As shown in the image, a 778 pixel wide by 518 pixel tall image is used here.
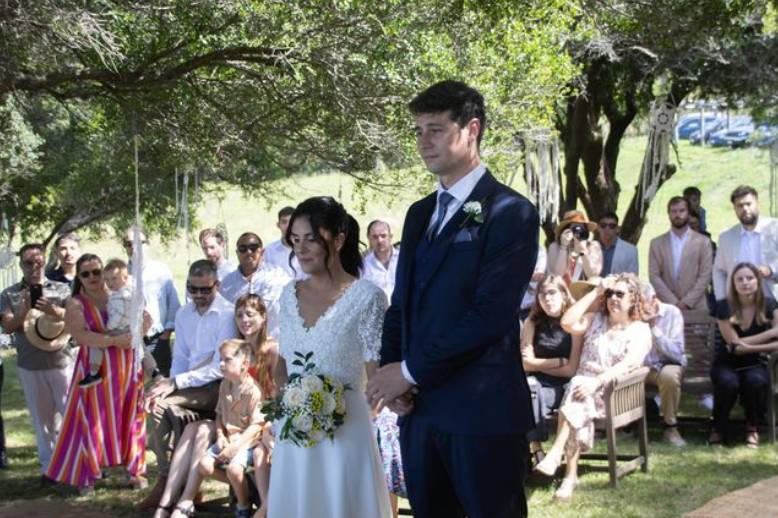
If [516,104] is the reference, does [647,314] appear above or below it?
below

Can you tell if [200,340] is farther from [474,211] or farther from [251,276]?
[474,211]

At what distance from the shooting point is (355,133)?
7.26 meters

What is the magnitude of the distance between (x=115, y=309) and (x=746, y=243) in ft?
17.4

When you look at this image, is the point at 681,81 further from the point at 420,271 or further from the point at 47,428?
the point at 420,271

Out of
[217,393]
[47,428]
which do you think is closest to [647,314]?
[217,393]

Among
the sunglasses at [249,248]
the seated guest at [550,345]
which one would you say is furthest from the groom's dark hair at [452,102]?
the sunglasses at [249,248]

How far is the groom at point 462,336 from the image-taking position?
138 inches

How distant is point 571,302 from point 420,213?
186 inches

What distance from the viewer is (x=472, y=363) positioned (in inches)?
141

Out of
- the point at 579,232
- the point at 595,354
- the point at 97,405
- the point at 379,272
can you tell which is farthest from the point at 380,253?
the point at 97,405

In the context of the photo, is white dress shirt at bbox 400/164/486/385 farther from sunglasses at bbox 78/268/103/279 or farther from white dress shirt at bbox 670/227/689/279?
white dress shirt at bbox 670/227/689/279

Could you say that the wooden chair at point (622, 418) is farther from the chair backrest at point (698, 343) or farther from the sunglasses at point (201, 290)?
the sunglasses at point (201, 290)

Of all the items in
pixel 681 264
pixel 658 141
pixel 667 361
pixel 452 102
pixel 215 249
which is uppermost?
pixel 658 141

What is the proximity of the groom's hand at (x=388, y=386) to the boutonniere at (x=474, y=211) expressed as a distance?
1.75ft
